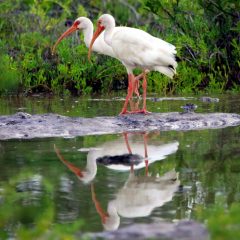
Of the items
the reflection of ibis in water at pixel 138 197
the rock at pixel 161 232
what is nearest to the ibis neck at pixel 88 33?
the reflection of ibis in water at pixel 138 197

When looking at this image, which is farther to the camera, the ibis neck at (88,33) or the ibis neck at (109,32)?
the ibis neck at (88,33)

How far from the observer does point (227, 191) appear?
21.5ft

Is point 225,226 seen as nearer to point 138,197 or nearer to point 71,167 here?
point 138,197

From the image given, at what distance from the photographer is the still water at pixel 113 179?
18.7ft

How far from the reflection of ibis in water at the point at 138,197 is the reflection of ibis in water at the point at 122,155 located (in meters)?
0.36

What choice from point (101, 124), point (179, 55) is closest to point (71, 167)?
point (101, 124)

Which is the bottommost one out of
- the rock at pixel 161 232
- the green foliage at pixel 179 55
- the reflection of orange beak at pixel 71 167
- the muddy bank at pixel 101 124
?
the rock at pixel 161 232

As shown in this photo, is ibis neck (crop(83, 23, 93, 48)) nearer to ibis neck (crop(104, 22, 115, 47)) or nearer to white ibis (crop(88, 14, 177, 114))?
ibis neck (crop(104, 22, 115, 47))

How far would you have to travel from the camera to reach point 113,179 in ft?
23.5

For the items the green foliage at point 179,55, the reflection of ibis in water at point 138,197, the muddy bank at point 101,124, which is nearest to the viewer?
the reflection of ibis in water at point 138,197

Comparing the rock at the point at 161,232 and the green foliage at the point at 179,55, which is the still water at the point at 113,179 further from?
the green foliage at the point at 179,55

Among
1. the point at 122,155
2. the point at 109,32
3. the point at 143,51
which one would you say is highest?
the point at 109,32

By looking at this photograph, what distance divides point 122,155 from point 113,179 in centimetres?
84

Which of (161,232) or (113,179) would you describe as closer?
(161,232)
